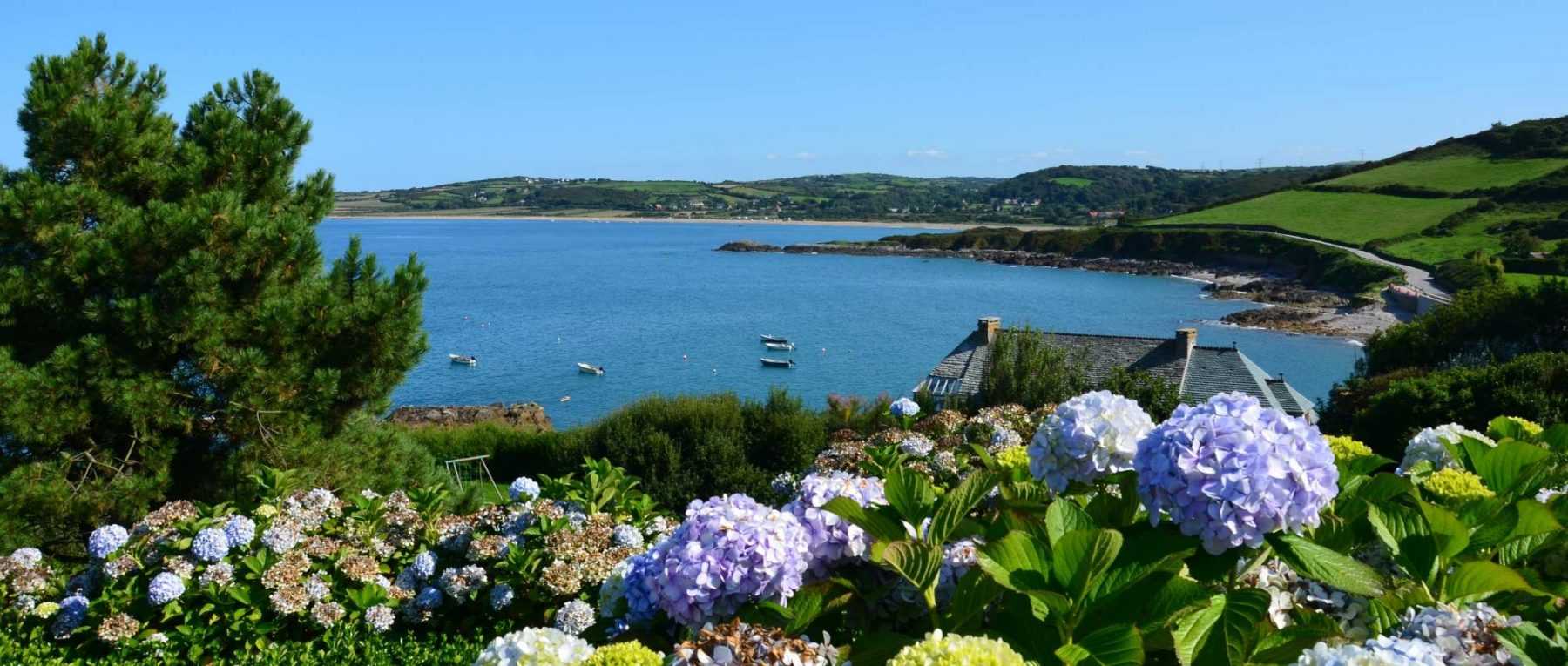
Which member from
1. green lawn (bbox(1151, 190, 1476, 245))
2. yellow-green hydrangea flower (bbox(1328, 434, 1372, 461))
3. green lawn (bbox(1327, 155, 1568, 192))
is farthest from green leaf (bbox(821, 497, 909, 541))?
green lawn (bbox(1327, 155, 1568, 192))

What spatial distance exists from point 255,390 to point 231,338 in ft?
1.68

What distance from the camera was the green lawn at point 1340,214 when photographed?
98.1 meters

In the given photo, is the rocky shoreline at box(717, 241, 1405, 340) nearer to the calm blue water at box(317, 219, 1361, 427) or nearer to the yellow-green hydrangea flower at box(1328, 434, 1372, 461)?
the calm blue water at box(317, 219, 1361, 427)

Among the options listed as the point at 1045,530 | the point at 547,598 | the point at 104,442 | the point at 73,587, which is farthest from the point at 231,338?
the point at 1045,530

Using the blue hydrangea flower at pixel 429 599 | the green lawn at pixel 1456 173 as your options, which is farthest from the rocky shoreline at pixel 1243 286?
the blue hydrangea flower at pixel 429 599

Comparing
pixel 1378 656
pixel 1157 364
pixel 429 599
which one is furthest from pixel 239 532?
pixel 1157 364

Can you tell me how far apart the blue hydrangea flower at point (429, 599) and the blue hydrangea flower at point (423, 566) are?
0.10 meters

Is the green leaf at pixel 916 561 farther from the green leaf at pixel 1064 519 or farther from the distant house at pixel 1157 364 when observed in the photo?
the distant house at pixel 1157 364

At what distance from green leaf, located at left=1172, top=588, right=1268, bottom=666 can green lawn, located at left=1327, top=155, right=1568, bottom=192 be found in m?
123

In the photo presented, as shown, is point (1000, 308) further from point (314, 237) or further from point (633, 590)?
point (633, 590)

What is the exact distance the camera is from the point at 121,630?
166 inches

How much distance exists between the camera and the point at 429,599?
4207 mm

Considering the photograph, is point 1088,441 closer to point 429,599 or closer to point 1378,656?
point 1378,656

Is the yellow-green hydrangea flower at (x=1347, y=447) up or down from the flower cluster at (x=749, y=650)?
down
